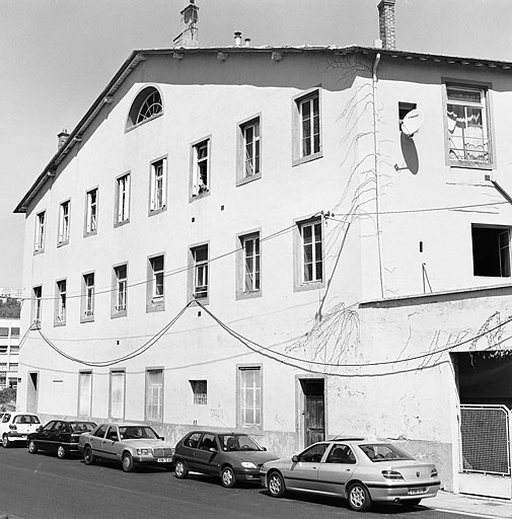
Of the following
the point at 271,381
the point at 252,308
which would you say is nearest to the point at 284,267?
the point at 252,308

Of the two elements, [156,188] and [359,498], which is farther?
[156,188]

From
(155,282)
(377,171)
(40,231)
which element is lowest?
(155,282)

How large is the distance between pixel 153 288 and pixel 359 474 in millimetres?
15138

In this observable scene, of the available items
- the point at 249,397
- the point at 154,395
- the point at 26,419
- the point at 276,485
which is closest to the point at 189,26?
the point at 154,395

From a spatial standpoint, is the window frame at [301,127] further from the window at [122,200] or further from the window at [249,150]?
the window at [122,200]

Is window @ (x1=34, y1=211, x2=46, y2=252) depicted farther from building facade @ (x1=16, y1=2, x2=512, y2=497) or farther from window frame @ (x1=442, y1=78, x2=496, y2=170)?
window frame @ (x1=442, y1=78, x2=496, y2=170)

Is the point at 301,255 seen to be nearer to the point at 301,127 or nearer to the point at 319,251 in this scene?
the point at 319,251

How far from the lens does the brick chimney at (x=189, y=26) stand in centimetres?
3078

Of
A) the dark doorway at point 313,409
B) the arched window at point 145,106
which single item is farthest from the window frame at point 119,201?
the dark doorway at point 313,409

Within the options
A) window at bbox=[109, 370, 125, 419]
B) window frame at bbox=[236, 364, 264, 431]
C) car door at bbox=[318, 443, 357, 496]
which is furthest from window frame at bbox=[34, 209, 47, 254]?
car door at bbox=[318, 443, 357, 496]

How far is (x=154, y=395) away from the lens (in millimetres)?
27641

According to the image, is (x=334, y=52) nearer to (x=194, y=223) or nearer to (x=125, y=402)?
(x=194, y=223)

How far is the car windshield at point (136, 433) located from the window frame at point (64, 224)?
14.6m

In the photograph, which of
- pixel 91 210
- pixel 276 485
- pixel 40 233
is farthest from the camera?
pixel 40 233
